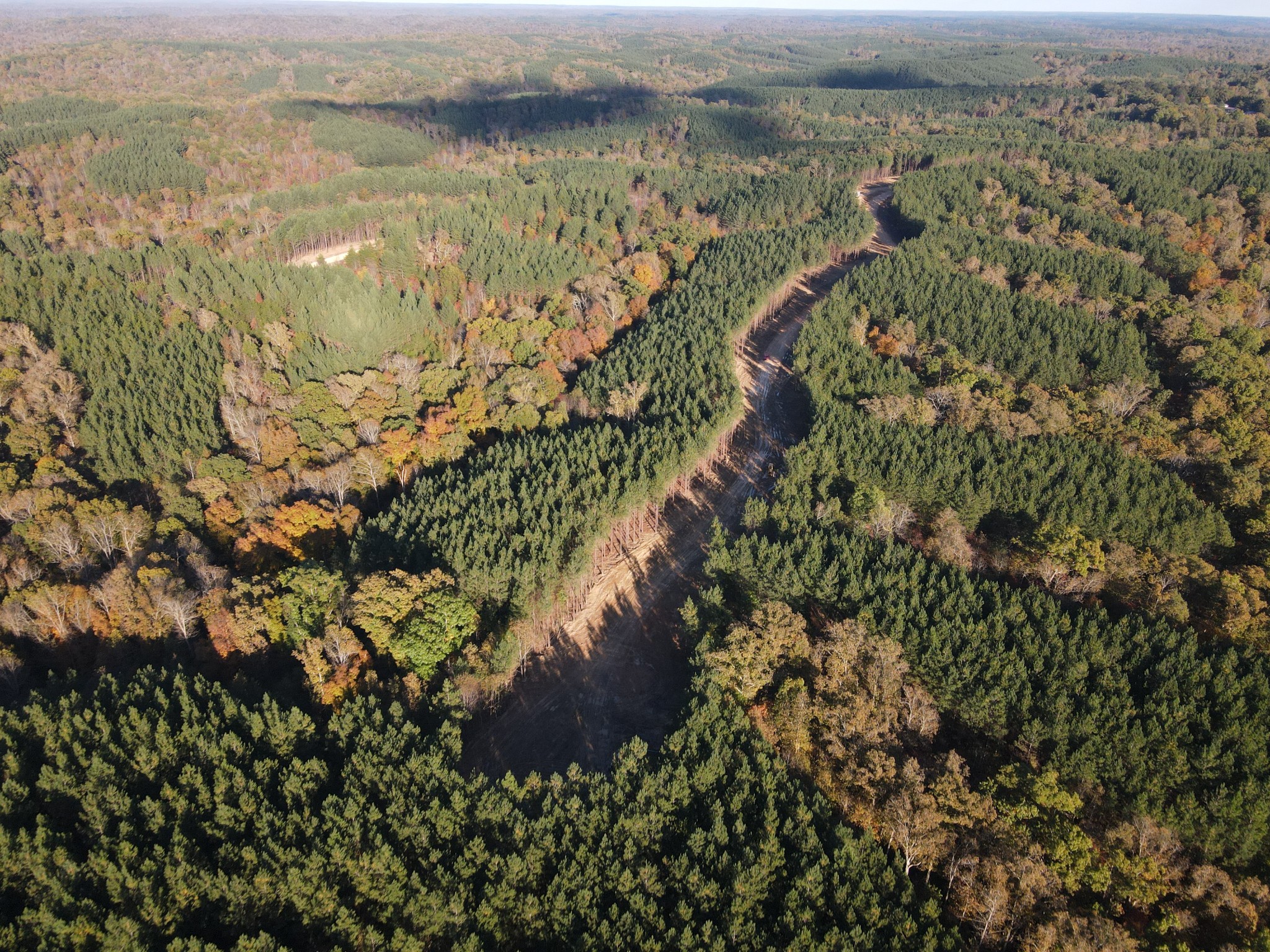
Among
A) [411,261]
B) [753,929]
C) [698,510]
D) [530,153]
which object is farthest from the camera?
[530,153]

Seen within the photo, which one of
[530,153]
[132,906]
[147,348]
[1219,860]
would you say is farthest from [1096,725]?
[530,153]

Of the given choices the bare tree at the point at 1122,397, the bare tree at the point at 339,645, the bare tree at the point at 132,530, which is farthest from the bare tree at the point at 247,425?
the bare tree at the point at 1122,397

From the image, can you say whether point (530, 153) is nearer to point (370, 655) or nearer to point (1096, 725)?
point (370, 655)

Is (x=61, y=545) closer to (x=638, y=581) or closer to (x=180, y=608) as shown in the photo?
(x=180, y=608)

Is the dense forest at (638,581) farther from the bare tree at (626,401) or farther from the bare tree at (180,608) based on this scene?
the bare tree at (626,401)

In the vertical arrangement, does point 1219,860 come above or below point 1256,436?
below

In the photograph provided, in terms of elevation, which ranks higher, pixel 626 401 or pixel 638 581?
pixel 626 401

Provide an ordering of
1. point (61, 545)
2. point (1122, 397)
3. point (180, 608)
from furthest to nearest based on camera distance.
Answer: point (1122, 397)
point (61, 545)
point (180, 608)

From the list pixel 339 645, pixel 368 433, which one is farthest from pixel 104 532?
pixel 339 645
